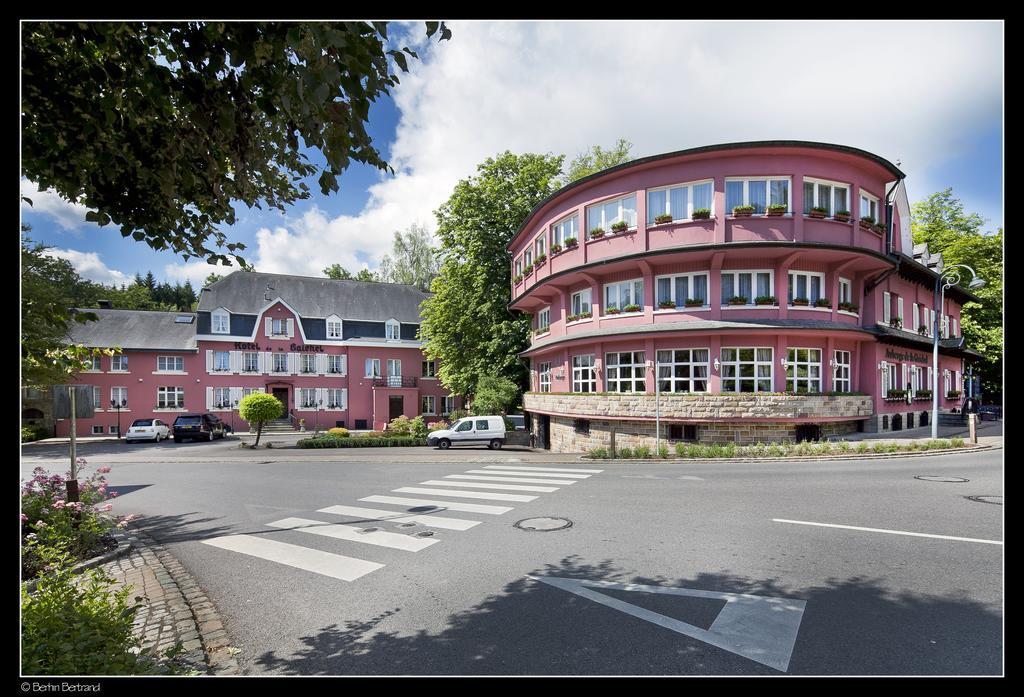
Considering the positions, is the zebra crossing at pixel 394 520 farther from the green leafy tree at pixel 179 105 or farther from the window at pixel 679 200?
the window at pixel 679 200

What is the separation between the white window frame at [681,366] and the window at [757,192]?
5.74m

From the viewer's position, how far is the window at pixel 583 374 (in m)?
22.5

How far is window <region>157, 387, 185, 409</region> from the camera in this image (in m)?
37.5

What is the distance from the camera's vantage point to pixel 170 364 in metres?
37.9

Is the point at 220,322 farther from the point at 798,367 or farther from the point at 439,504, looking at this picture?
the point at 798,367

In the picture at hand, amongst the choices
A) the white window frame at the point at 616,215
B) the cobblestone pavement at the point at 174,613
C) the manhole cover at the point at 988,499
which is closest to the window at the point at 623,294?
the white window frame at the point at 616,215

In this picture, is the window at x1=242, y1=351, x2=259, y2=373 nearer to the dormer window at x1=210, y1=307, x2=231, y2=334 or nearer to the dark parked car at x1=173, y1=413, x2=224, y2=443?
the dormer window at x1=210, y1=307, x2=231, y2=334

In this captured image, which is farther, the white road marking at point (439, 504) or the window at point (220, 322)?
the window at point (220, 322)

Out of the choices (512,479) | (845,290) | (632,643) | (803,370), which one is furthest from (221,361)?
(632,643)

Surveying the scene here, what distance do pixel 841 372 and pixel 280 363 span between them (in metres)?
38.6

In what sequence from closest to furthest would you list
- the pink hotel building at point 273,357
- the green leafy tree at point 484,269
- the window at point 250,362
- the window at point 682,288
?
the window at point 682,288 → the green leafy tree at point 484,269 → the pink hotel building at point 273,357 → the window at point 250,362

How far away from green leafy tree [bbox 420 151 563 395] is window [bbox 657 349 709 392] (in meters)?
12.6
